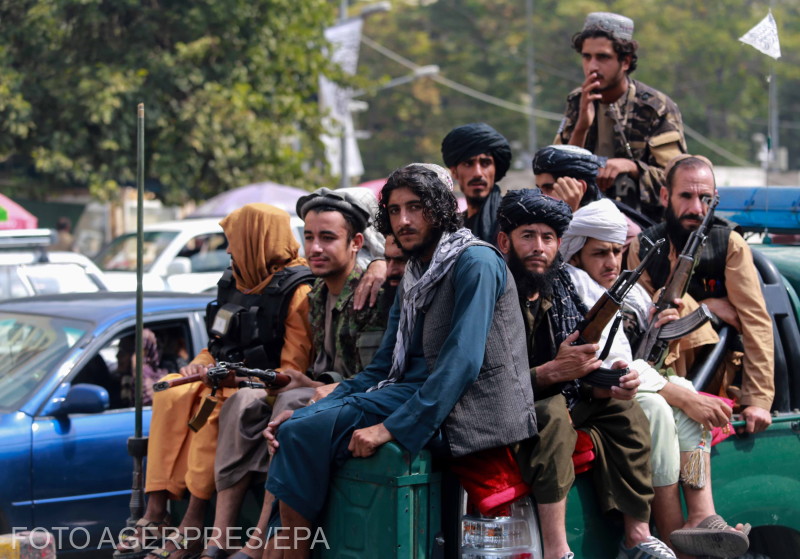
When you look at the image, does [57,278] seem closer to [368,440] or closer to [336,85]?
[368,440]

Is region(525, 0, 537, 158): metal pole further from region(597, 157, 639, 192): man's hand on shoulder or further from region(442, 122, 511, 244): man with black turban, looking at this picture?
region(442, 122, 511, 244): man with black turban

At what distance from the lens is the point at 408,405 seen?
3.32 m

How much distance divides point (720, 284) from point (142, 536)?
2705mm

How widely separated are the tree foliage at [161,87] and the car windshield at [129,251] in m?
2.21

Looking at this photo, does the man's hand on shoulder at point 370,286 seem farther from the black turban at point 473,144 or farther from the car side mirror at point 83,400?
the car side mirror at point 83,400

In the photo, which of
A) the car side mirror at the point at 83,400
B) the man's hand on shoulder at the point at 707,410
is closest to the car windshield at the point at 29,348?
the car side mirror at the point at 83,400

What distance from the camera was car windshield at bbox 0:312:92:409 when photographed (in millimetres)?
5754

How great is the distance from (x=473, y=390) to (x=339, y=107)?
17.7m

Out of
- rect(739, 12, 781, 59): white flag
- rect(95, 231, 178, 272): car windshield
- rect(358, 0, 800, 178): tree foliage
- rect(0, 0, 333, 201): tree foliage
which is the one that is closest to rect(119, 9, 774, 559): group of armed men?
rect(739, 12, 781, 59): white flag

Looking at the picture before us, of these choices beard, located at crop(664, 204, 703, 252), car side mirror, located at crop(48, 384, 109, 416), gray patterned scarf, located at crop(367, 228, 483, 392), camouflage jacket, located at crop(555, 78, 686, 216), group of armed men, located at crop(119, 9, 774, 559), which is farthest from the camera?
car side mirror, located at crop(48, 384, 109, 416)

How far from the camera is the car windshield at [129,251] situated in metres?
14.4

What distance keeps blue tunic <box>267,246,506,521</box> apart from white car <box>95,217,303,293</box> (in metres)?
9.66

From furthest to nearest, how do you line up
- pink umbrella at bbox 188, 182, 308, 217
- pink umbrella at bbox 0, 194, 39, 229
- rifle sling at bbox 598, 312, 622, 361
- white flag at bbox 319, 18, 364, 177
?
white flag at bbox 319, 18, 364, 177
pink umbrella at bbox 188, 182, 308, 217
pink umbrella at bbox 0, 194, 39, 229
rifle sling at bbox 598, 312, 622, 361

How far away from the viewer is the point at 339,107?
20656mm
